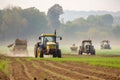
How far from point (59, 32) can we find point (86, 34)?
559 inches

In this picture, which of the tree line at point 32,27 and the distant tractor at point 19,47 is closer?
the distant tractor at point 19,47

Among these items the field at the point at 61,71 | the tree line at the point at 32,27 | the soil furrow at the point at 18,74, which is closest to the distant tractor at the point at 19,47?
the field at the point at 61,71

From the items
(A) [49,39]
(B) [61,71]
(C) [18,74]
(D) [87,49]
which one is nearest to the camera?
(C) [18,74]

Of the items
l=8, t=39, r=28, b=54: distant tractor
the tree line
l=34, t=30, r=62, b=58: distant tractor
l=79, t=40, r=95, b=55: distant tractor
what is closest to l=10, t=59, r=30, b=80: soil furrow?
l=34, t=30, r=62, b=58: distant tractor

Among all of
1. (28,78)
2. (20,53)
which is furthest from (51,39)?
(28,78)

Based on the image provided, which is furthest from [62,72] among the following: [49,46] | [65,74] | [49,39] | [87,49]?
[87,49]

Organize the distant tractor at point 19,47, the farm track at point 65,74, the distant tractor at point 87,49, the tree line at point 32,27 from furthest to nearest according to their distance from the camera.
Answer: the tree line at point 32,27
the distant tractor at point 19,47
the distant tractor at point 87,49
the farm track at point 65,74

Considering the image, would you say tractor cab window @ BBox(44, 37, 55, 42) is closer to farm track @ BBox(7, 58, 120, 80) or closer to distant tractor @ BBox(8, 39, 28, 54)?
distant tractor @ BBox(8, 39, 28, 54)

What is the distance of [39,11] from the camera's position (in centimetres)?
19125

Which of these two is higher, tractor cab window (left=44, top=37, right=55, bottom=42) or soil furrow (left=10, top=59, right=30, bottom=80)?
tractor cab window (left=44, top=37, right=55, bottom=42)

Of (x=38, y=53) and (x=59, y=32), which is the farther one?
(x=59, y=32)

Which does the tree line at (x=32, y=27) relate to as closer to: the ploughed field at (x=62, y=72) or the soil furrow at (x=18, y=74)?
the ploughed field at (x=62, y=72)

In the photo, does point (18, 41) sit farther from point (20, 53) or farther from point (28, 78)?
point (28, 78)

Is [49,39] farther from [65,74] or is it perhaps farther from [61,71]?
[65,74]
